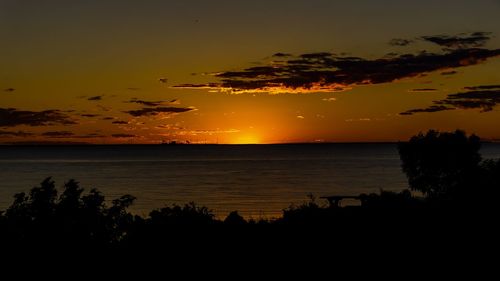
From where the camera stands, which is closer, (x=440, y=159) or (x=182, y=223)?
(x=182, y=223)

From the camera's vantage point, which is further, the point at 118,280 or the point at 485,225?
the point at 485,225

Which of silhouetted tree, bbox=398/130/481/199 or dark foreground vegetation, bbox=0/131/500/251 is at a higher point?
silhouetted tree, bbox=398/130/481/199

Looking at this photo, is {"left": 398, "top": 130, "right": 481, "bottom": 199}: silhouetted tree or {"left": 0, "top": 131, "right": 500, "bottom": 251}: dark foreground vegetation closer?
{"left": 0, "top": 131, "right": 500, "bottom": 251}: dark foreground vegetation

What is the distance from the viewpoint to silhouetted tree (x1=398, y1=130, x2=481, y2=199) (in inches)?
2410

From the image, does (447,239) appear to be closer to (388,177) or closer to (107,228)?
(107,228)

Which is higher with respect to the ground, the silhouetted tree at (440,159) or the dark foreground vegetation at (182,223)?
the silhouetted tree at (440,159)

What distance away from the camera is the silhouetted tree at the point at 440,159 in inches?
2410

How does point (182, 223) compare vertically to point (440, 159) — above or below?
below

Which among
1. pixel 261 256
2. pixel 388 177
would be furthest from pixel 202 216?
Result: pixel 388 177

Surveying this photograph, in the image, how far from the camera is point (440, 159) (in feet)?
203

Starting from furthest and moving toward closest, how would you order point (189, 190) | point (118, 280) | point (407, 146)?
1. point (189, 190)
2. point (407, 146)
3. point (118, 280)

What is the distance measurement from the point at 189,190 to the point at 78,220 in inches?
3861

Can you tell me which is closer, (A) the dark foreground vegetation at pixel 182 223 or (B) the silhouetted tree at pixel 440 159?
(A) the dark foreground vegetation at pixel 182 223

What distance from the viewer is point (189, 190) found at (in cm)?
12519
